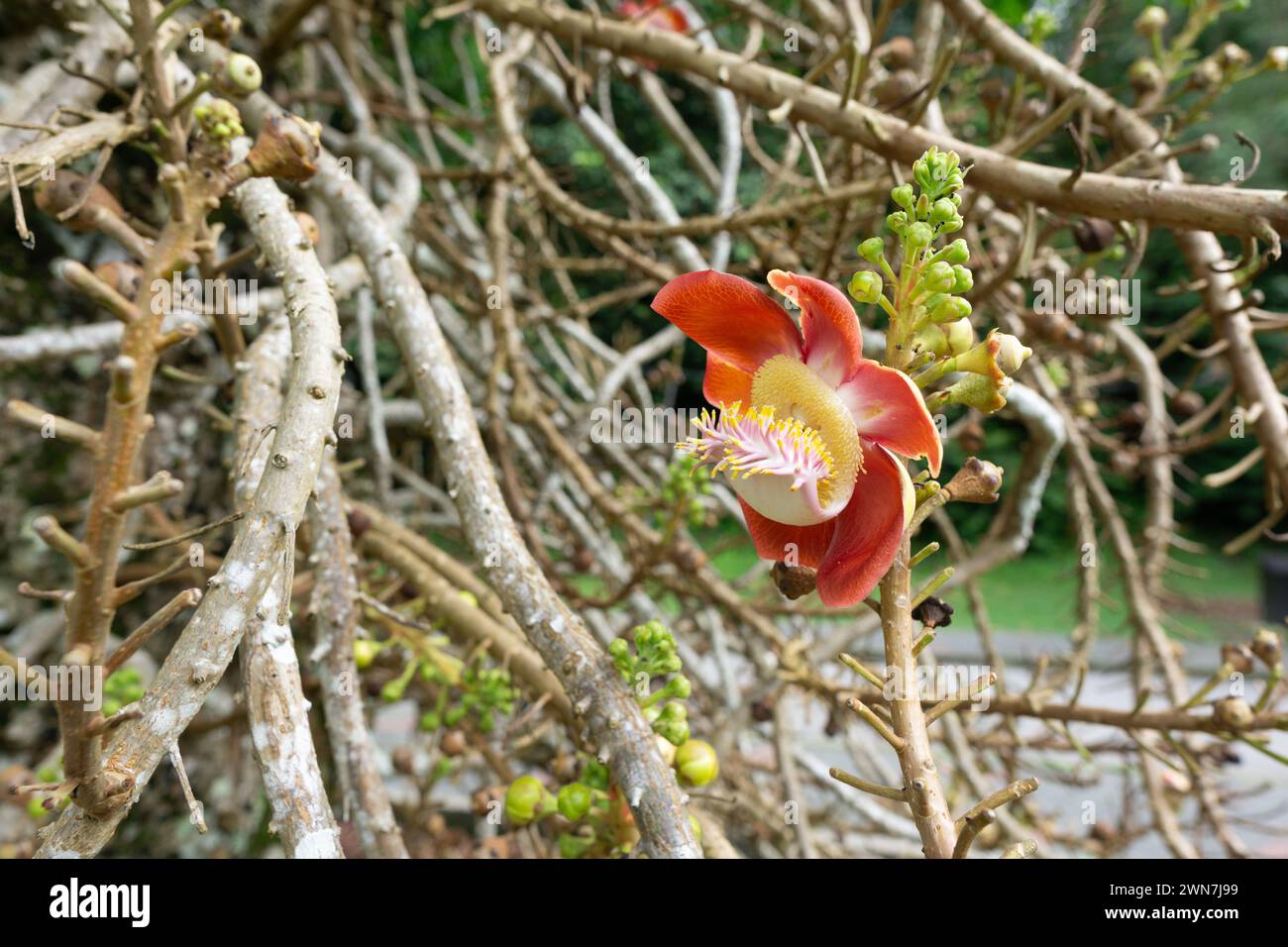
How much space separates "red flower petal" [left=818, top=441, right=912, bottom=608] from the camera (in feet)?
1.83

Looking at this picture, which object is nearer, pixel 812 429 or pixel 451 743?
pixel 812 429

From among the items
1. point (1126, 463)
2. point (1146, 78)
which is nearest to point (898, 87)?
point (1146, 78)

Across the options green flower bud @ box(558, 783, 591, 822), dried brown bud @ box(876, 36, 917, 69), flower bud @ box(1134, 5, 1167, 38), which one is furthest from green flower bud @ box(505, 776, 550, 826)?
flower bud @ box(1134, 5, 1167, 38)

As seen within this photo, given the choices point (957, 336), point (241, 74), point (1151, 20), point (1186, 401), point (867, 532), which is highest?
point (1151, 20)

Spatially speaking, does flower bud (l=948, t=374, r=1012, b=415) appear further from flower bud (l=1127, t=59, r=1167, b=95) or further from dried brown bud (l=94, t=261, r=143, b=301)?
flower bud (l=1127, t=59, r=1167, b=95)

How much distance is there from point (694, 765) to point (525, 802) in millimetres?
172

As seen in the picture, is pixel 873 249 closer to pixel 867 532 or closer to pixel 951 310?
pixel 951 310

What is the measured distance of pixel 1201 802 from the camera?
1398 millimetres

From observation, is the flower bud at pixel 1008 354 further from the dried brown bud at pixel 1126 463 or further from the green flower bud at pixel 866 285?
the dried brown bud at pixel 1126 463

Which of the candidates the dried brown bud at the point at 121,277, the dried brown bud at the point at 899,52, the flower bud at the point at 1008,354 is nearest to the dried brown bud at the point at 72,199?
the dried brown bud at the point at 121,277

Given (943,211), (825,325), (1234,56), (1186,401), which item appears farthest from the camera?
(1186,401)

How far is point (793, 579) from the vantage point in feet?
2.03

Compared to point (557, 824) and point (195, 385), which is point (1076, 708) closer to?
point (557, 824)
